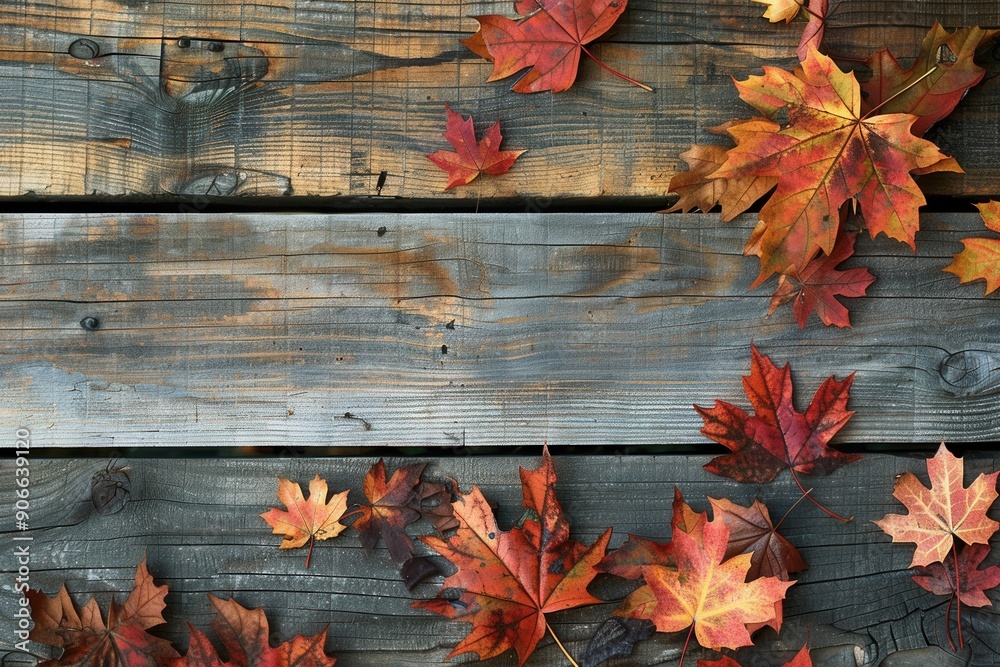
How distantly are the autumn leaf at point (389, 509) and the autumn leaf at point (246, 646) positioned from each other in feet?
0.70

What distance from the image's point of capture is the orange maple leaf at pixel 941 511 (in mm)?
1329

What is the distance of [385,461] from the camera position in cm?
141

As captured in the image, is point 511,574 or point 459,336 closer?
point 511,574

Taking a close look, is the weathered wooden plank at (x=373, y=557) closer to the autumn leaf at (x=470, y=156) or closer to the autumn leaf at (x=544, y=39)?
the autumn leaf at (x=470, y=156)

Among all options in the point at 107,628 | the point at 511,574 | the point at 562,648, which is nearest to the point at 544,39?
the point at 511,574

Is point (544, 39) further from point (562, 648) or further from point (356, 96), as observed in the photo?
point (562, 648)

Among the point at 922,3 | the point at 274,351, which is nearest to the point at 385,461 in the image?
the point at 274,351

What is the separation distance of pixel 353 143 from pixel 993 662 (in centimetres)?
170

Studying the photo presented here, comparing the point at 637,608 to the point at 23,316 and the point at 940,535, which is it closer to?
the point at 940,535

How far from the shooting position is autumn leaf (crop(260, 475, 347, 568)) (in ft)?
4.52

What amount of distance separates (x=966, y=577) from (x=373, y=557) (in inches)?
47.3

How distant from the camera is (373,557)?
4.58 feet

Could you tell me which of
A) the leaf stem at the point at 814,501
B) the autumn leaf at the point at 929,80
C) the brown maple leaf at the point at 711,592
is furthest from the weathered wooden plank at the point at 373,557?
the autumn leaf at the point at 929,80

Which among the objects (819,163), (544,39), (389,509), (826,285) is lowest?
(389,509)
